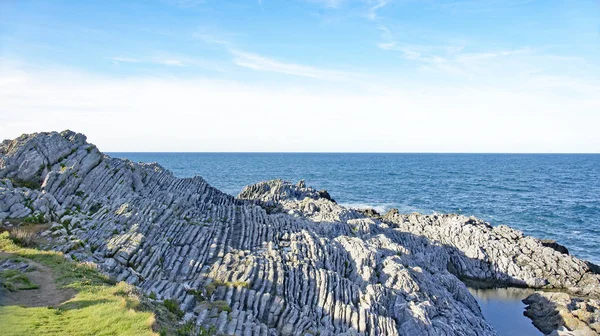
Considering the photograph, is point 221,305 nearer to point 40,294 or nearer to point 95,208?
point 40,294

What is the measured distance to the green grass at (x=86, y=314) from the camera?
15938 millimetres

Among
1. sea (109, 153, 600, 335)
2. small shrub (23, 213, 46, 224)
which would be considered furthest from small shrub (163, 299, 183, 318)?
sea (109, 153, 600, 335)

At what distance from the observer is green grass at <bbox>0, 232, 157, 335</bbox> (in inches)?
627

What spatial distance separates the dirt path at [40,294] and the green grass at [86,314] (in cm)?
39

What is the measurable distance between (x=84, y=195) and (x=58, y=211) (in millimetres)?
4437

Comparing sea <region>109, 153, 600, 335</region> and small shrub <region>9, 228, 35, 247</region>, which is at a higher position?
small shrub <region>9, 228, 35, 247</region>

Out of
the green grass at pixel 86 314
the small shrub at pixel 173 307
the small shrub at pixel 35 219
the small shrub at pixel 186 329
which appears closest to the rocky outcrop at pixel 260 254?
the small shrub at pixel 35 219

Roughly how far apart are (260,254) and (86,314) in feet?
51.0

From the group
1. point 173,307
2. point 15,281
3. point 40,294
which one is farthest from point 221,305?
point 15,281

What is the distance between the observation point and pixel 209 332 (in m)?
20.0

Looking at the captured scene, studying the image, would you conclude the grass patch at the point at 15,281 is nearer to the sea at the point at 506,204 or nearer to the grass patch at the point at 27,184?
the grass patch at the point at 27,184

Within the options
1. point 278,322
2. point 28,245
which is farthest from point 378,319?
point 28,245

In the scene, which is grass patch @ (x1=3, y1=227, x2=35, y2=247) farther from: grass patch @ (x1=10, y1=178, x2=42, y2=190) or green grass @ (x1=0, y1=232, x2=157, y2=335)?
grass patch @ (x1=10, y1=178, x2=42, y2=190)

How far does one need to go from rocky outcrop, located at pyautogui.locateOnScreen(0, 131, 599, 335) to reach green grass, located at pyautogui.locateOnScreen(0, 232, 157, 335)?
375 centimetres
